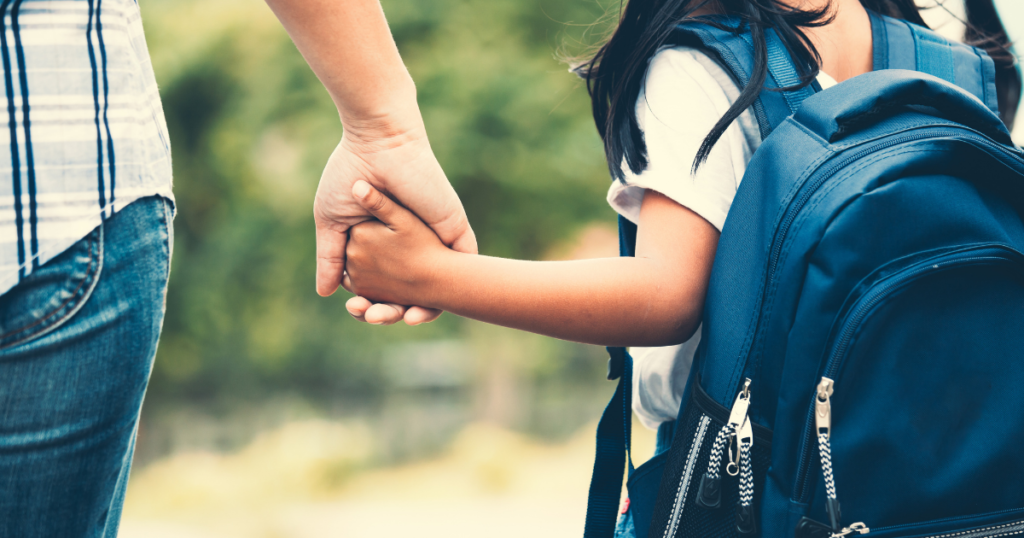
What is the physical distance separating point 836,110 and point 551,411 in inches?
232

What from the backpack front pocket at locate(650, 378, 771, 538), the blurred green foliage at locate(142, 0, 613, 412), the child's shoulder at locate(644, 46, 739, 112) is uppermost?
the child's shoulder at locate(644, 46, 739, 112)

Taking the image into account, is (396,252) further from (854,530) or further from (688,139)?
(854,530)

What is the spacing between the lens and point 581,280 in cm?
99

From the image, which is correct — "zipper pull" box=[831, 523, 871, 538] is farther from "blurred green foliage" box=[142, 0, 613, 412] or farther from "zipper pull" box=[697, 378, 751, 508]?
"blurred green foliage" box=[142, 0, 613, 412]

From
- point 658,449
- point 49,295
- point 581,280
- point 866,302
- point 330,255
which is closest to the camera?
point 49,295

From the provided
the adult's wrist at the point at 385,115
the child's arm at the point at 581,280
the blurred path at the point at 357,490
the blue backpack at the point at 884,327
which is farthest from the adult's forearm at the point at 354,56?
the blurred path at the point at 357,490

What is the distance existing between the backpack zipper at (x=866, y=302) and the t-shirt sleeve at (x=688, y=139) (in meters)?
0.25

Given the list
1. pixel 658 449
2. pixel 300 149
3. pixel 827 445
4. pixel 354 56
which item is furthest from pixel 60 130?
pixel 300 149

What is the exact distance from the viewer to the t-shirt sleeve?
985 mm

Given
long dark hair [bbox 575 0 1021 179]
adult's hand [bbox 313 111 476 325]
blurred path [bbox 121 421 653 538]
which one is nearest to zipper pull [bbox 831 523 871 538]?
long dark hair [bbox 575 0 1021 179]

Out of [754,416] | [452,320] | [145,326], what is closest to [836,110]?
[754,416]

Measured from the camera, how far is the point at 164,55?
5.38 metres

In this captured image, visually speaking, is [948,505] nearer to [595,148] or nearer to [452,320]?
[595,148]

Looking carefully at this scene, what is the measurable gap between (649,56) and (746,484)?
63cm
